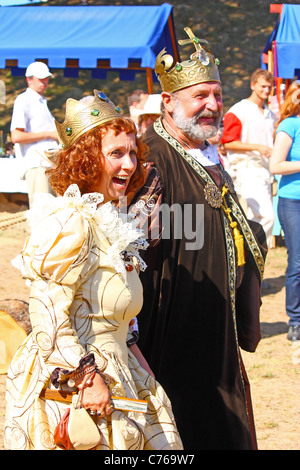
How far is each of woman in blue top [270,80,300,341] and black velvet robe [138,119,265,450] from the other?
238 centimetres

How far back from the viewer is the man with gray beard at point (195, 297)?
307 cm

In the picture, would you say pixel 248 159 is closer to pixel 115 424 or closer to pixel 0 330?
pixel 0 330

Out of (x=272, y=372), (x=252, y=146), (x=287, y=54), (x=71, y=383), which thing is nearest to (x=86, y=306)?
(x=71, y=383)

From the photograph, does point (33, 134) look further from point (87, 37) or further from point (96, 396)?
point (96, 396)

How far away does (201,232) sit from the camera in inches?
125

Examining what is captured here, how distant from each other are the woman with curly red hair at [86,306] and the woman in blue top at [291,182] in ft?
10.3

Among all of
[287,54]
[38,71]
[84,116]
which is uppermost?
[287,54]

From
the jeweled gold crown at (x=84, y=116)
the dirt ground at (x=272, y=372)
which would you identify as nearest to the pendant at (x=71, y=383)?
the jeweled gold crown at (x=84, y=116)

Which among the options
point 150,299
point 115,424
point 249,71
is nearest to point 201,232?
point 150,299

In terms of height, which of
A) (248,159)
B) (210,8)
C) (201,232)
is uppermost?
(210,8)

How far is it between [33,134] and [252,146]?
214cm

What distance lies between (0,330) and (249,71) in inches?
600

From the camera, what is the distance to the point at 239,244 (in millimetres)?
3285

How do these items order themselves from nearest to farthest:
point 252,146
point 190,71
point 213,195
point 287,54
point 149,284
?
1. point 149,284
2. point 213,195
3. point 190,71
4. point 252,146
5. point 287,54
